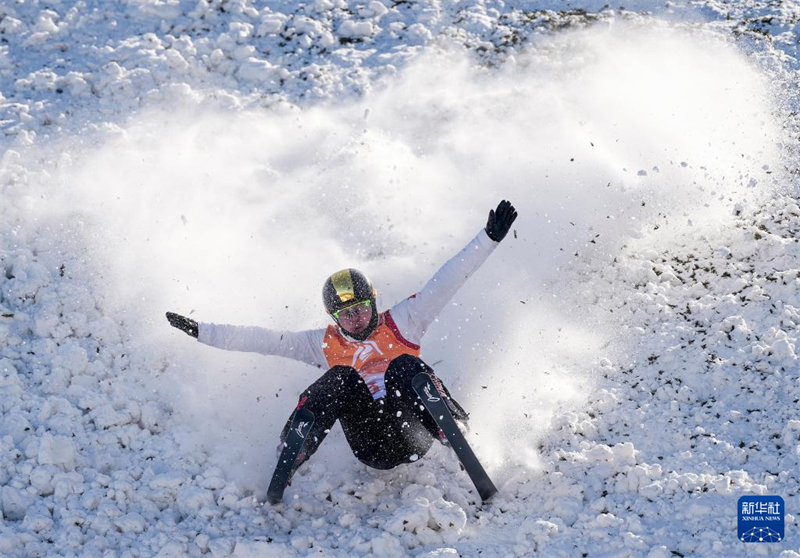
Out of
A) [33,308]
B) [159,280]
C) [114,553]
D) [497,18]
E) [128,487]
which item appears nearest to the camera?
[114,553]

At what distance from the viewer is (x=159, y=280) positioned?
7.90m

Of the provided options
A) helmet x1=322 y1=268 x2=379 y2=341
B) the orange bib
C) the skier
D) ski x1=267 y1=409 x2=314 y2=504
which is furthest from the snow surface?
helmet x1=322 y1=268 x2=379 y2=341

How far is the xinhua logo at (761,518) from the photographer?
5.10 meters

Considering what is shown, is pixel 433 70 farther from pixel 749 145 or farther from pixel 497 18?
pixel 749 145

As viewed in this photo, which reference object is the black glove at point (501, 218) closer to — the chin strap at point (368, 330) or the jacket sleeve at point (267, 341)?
the chin strap at point (368, 330)

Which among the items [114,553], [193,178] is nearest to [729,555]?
[114,553]

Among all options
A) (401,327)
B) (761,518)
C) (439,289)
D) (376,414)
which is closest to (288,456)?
(376,414)

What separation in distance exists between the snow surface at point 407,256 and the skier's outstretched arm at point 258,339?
54 cm

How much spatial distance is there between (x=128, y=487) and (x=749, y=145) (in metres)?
6.80

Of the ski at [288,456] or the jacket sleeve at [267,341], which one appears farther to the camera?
the jacket sleeve at [267,341]

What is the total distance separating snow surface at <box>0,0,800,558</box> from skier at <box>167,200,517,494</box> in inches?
12.9

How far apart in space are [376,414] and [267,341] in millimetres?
1174

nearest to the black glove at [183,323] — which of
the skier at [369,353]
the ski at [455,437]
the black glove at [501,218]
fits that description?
the skier at [369,353]

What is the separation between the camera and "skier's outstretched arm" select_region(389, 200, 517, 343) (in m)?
6.49
